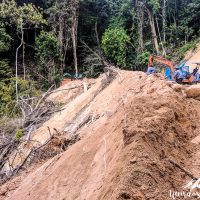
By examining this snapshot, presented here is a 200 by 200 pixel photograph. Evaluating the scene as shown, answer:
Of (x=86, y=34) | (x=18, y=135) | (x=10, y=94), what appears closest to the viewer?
(x=18, y=135)

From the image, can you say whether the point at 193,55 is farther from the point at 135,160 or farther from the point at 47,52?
the point at 135,160

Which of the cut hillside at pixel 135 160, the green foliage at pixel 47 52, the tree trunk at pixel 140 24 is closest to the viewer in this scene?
the cut hillside at pixel 135 160

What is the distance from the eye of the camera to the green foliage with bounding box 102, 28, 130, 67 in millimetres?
28856

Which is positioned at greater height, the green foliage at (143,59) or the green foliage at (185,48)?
the green foliage at (185,48)

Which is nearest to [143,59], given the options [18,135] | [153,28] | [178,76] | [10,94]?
[153,28]

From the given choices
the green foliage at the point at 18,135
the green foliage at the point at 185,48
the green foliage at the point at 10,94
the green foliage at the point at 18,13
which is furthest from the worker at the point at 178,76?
the green foliage at the point at 185,48

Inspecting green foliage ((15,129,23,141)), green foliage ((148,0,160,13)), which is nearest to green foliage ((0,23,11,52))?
green foliage ((148,0,160,13))

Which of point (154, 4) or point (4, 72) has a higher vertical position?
point (154, 4)

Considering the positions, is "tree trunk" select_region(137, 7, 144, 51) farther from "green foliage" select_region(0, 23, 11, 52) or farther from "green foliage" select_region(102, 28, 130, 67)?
"green foliage" select_region(0, 23, 11, 52)

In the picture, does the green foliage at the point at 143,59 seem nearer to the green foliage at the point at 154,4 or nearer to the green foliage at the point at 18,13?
the green foliage at the point at 154,4

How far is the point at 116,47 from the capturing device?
2900 centimetres

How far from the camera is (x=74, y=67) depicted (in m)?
32.4

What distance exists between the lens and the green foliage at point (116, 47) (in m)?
28.9

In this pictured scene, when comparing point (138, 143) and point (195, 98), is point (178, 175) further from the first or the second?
point (195, 98)
